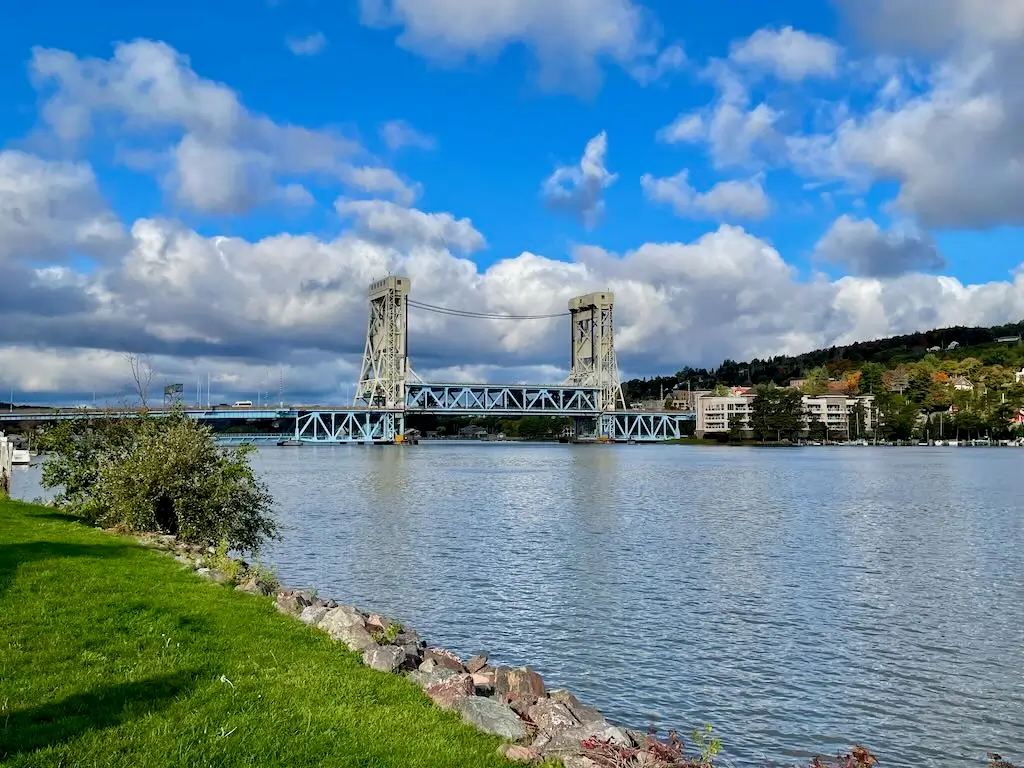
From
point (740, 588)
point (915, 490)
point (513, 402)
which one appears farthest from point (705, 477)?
point (513, 402)

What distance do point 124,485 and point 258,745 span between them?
13966 millimetres

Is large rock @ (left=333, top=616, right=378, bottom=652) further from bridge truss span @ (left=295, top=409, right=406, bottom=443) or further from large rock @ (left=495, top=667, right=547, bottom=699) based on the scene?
bridge truss span @ (left=295, top=409, right=406, bottom=443)

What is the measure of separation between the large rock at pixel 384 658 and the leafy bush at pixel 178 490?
30.5ft

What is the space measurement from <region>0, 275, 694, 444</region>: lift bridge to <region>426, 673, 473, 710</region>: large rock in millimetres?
106813

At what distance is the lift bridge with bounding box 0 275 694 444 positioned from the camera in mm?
124688

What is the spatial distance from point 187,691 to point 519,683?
3303mm

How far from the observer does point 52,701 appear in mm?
5961

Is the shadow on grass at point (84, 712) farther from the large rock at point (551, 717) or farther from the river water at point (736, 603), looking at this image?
the river water at point (736, 603)

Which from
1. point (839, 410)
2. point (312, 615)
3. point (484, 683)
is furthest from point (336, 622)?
point (839, 410)

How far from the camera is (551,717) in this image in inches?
270

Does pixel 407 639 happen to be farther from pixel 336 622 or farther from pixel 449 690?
pixel 449 690

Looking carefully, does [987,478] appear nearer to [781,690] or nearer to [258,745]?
[781,690]

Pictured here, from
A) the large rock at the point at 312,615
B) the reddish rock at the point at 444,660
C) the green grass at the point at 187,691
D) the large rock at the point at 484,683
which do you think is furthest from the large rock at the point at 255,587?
the large rock at the point at 484,683

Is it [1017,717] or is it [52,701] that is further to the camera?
[1017,717]
